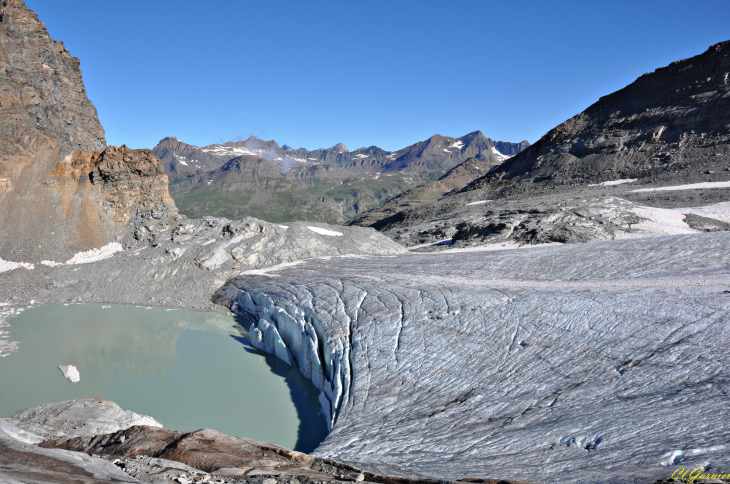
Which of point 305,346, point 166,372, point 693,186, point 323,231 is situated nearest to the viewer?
point 305,346

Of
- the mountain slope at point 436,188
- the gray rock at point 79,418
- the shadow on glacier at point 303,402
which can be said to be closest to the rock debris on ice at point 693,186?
the shadow on glacier at point 303,402

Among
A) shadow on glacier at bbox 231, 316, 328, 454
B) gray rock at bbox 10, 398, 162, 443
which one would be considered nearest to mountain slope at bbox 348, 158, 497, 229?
shadow on glacier at bbox 231, 316, 328, 454

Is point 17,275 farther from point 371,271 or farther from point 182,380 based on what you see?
point 371,271

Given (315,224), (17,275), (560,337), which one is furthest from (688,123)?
(17,275)

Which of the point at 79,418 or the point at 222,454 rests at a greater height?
the point at 79,418

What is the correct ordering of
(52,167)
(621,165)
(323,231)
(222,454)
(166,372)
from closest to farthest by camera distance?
1. (222,454)
2. (166,372)
3. (52,167)
4. (323,231)
5. (621,165)

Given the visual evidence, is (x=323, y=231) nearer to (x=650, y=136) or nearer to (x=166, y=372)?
(x=166, y=372)

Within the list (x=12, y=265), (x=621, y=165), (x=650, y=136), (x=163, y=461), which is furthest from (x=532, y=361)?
(x=650, y=136)
